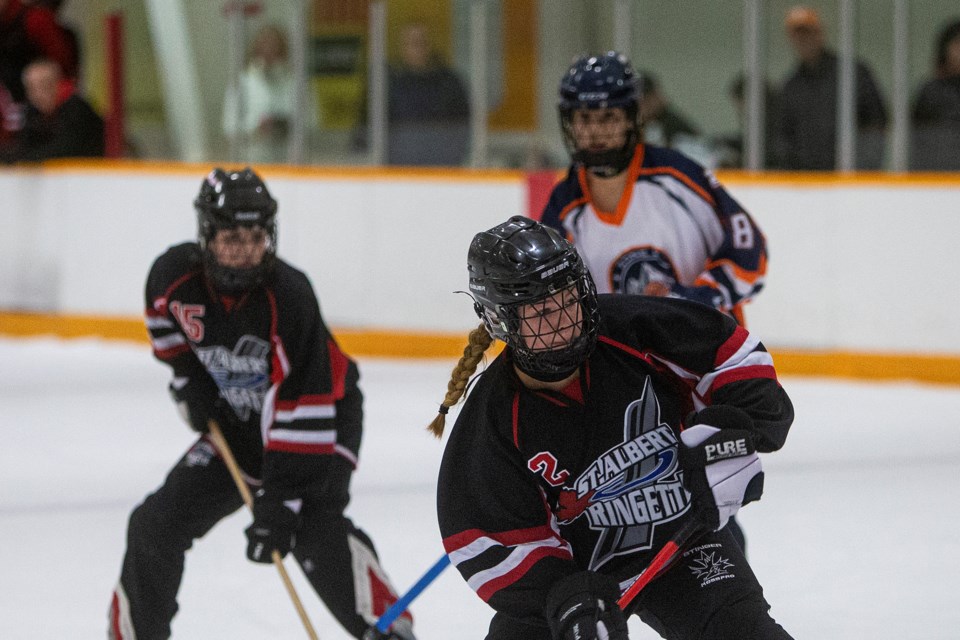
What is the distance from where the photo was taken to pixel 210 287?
2773 millimetres

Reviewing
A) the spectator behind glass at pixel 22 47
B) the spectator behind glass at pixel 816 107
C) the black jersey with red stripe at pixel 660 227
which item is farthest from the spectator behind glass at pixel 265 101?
the black jersey with red stripe at pixel 660 227

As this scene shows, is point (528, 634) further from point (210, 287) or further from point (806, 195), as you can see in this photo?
point (806, 195)

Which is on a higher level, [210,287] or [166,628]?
[210,287]

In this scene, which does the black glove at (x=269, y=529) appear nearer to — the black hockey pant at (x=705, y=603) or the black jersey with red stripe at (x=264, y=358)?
the black jersey with red stripe at (x=264, y=358)

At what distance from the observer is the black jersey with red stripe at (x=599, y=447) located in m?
Result: 2.00

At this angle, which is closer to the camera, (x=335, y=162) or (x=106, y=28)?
(x=335, y=162)

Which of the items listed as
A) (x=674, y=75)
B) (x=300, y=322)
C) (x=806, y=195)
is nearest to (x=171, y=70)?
(x=674, y=75)

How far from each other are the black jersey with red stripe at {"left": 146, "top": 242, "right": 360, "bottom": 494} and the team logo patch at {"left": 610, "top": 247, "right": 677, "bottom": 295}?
2.36ft

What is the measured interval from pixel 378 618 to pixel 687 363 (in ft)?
2.96

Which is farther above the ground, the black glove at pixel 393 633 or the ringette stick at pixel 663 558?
the ringette stick at pixel 663 558

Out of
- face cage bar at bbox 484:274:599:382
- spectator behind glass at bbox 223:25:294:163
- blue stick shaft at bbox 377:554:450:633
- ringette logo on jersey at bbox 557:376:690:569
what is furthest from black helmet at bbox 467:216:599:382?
spectator behind glass at bbox 223:25:294:163

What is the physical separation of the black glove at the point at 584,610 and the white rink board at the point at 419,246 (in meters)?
4.18

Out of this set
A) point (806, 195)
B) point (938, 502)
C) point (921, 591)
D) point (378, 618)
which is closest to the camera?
point (378, 618)

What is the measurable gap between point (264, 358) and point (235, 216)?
0.27m
